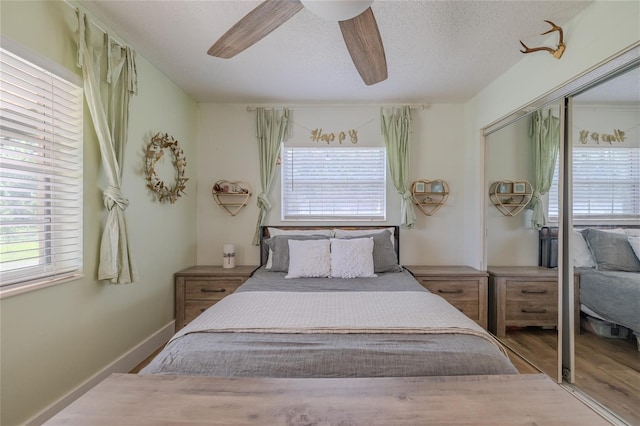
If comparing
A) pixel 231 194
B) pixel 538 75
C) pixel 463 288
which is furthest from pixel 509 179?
pixel 231 194

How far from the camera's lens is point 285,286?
2.28 meters

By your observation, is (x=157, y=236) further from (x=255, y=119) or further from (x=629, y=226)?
(x=629, y=226)

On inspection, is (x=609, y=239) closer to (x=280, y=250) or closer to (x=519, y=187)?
(x=519, y=187)

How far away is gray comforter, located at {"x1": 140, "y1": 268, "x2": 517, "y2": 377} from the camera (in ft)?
3.80

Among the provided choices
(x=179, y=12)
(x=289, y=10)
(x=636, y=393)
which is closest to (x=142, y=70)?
(x=179, y=12)

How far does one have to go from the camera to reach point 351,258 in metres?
2.57

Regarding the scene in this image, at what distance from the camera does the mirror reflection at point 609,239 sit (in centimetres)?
160

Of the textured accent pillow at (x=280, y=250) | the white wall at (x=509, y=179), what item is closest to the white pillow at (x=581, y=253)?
the white wall at (x=509, y=179)

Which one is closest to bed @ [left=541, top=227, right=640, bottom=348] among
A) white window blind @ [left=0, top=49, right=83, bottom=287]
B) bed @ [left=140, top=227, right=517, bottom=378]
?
bed @ [left=140, top=227, right=517, bottom=378]

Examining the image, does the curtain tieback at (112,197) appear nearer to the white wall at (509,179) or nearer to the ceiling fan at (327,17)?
the ceiling fan at (327,17)

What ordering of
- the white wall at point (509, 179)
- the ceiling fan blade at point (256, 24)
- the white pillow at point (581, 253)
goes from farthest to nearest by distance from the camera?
the white wall at point (509, 179), the white pillow at point (581, 253), the ceiling fan blade at point (256, 24)

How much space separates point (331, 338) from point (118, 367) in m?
1.83

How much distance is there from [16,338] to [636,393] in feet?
10.9

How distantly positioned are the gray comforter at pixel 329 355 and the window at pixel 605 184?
1.18 metres
